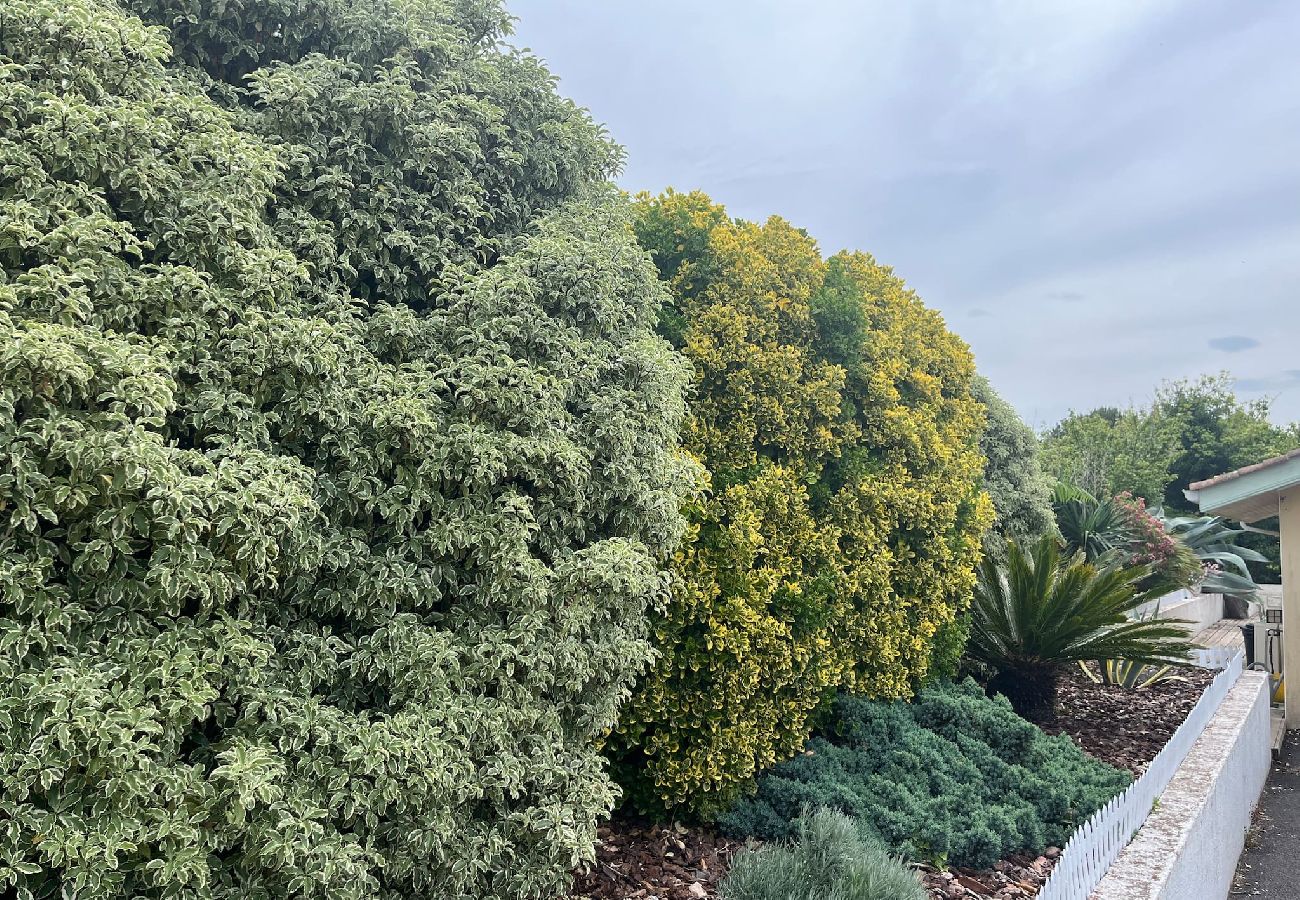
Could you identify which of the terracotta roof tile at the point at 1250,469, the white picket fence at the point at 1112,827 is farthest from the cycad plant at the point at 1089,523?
the white picket fence at the point at 1112,827

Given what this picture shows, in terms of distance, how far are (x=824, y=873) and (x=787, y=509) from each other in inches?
98.9

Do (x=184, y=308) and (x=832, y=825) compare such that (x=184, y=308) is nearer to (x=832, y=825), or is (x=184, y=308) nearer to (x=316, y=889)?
(x=316, y=889)

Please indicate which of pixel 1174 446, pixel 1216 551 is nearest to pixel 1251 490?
pixel 1216 551

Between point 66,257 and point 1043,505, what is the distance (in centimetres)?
1044

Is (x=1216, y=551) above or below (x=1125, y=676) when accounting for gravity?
above

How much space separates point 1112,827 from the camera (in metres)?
4.90

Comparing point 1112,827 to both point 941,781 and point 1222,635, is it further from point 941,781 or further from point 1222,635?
point 1222,635

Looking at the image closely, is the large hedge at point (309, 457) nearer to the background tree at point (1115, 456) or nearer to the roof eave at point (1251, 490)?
the roof eave at point (1251, 490)

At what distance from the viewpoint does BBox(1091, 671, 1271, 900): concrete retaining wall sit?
4777mm

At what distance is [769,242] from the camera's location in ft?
21.8

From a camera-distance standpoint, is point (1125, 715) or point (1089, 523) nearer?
point (1125, 715)

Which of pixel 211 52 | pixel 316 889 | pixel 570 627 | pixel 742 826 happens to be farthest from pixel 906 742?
pixel 211 52

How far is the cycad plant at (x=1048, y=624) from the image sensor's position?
7.46 m

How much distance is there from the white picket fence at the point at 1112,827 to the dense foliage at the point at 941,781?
315 millimetres
